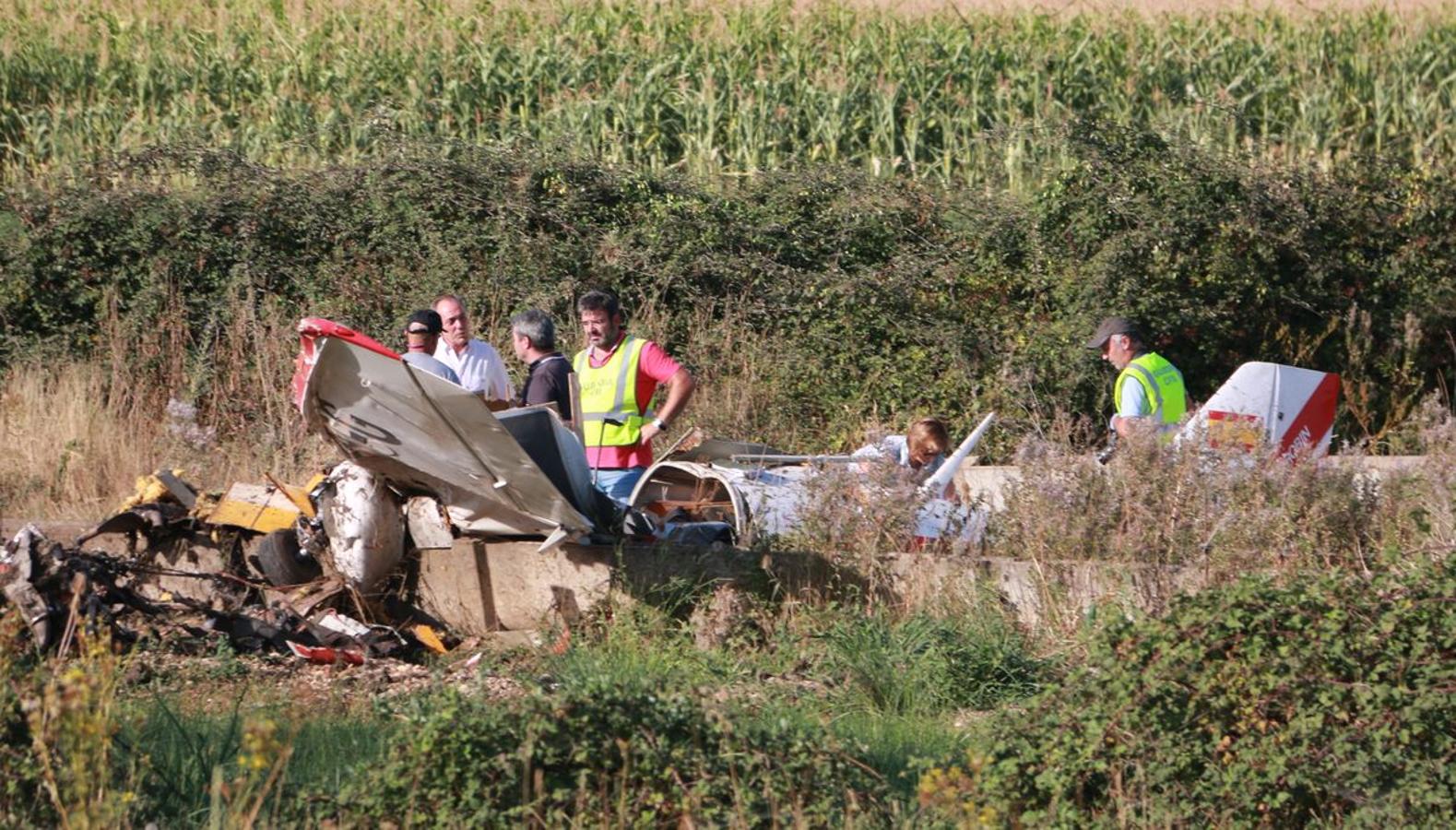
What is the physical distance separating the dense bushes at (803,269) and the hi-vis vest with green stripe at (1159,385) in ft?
11.4

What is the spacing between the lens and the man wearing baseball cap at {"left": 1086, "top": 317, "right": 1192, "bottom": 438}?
9.57m

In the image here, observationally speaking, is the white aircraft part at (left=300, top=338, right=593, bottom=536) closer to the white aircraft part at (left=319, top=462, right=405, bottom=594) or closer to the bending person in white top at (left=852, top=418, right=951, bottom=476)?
the white aircraft part at (left=319, top=462, right=405, bottom=594)

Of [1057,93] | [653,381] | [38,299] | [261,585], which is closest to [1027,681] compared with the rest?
[653,381]

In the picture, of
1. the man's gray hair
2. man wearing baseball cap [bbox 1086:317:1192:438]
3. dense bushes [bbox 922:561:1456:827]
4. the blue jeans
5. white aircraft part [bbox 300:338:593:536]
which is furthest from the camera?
man wearing baseball cap [bbox 1086:317:1192:438]

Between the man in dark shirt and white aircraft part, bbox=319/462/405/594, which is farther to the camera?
the man in dark shirt

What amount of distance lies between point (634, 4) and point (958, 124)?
478 centimetres

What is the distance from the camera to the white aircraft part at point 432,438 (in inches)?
281

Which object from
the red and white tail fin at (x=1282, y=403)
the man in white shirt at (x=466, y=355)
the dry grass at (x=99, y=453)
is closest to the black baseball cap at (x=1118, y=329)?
the red and white tail fin at (x=1282, y=403)

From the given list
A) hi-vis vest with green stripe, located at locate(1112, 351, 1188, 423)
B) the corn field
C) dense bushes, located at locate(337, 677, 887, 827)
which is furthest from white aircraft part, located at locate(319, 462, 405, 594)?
the corn field

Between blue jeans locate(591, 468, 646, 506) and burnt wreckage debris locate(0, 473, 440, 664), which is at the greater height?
blue jeans locate(591, 468, 646, 506)

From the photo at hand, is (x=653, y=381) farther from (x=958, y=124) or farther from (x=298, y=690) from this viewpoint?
(x=958, y=124)

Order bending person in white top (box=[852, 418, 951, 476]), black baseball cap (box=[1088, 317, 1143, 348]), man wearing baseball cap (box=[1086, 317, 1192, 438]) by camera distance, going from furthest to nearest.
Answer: black baseball cap (box=[1088, 317, 1143, 348]) → man wearing baseball cap (box=[1086, 317, 1192, 438]) → bending person in white top (box=[852, 418, 951, 476])

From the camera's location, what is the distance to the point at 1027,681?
7055 mm

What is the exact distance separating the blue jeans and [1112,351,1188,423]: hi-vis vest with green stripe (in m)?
2.88
